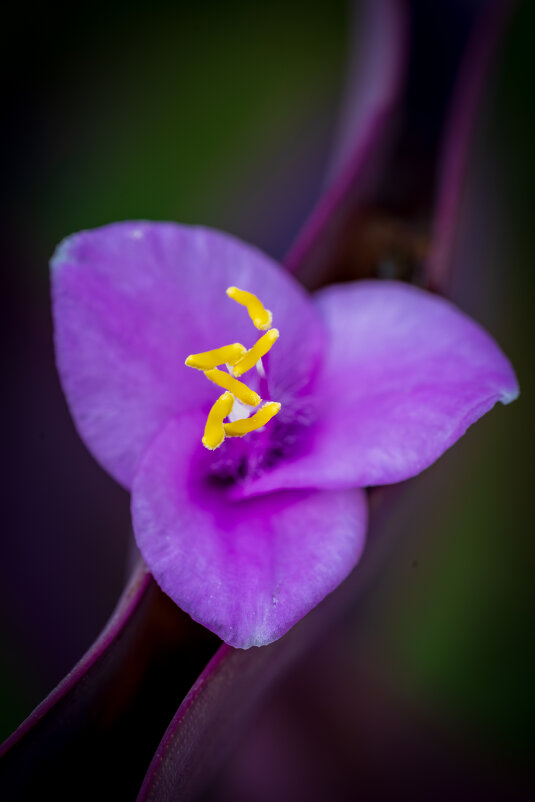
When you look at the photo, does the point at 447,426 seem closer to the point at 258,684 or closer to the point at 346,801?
the point at 258,684

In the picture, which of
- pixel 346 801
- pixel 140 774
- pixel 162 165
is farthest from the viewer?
pixel 162 165

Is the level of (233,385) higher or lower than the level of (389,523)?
higher

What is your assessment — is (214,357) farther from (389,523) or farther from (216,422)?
(389,523)

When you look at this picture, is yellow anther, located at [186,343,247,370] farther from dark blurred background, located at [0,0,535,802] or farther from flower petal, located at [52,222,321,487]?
dark blurred background, located at [0,0,535,802]

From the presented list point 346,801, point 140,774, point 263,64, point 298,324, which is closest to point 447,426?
point 298,324

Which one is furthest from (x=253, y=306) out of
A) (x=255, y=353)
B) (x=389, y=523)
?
(x=389, y=523)

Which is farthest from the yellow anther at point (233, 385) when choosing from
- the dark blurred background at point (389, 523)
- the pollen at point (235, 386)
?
the dark blurred background at point (389, 523)

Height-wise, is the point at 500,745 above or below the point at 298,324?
below
